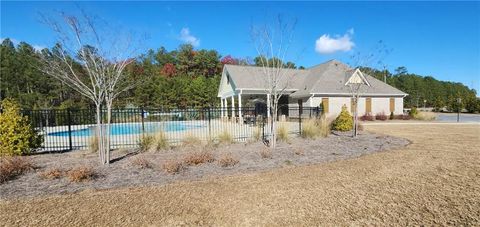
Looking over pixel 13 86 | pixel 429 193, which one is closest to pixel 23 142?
pixel 429 193

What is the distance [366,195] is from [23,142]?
31.9ft

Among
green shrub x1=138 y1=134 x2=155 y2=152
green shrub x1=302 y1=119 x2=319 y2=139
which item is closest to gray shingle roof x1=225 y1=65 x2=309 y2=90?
green shrub x1=302 y1=119 x2=319 y2=139

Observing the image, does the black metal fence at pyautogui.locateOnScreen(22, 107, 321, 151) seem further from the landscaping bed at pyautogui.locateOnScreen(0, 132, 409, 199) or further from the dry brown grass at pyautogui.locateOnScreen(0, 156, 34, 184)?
the dry brown grass at pyautogui.locateOnScreen(0, 156, 34, 184)

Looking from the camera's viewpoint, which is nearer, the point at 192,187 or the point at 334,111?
the point at 192,187

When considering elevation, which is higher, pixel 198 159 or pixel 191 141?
pixel 191 141

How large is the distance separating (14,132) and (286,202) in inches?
339

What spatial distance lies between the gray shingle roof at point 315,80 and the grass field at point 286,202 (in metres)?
16.2

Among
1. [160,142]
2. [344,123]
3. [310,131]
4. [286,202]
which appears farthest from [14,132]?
[344,123]

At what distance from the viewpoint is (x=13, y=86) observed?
3362 centimetres

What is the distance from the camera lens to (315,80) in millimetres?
24344

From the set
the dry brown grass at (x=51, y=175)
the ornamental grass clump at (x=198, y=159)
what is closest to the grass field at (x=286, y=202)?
the dry brown grass at (x=51, y=175)

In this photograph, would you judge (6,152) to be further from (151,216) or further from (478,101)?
(478,101)

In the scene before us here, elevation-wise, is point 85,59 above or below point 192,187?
above

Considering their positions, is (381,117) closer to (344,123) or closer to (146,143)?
(344,123)
